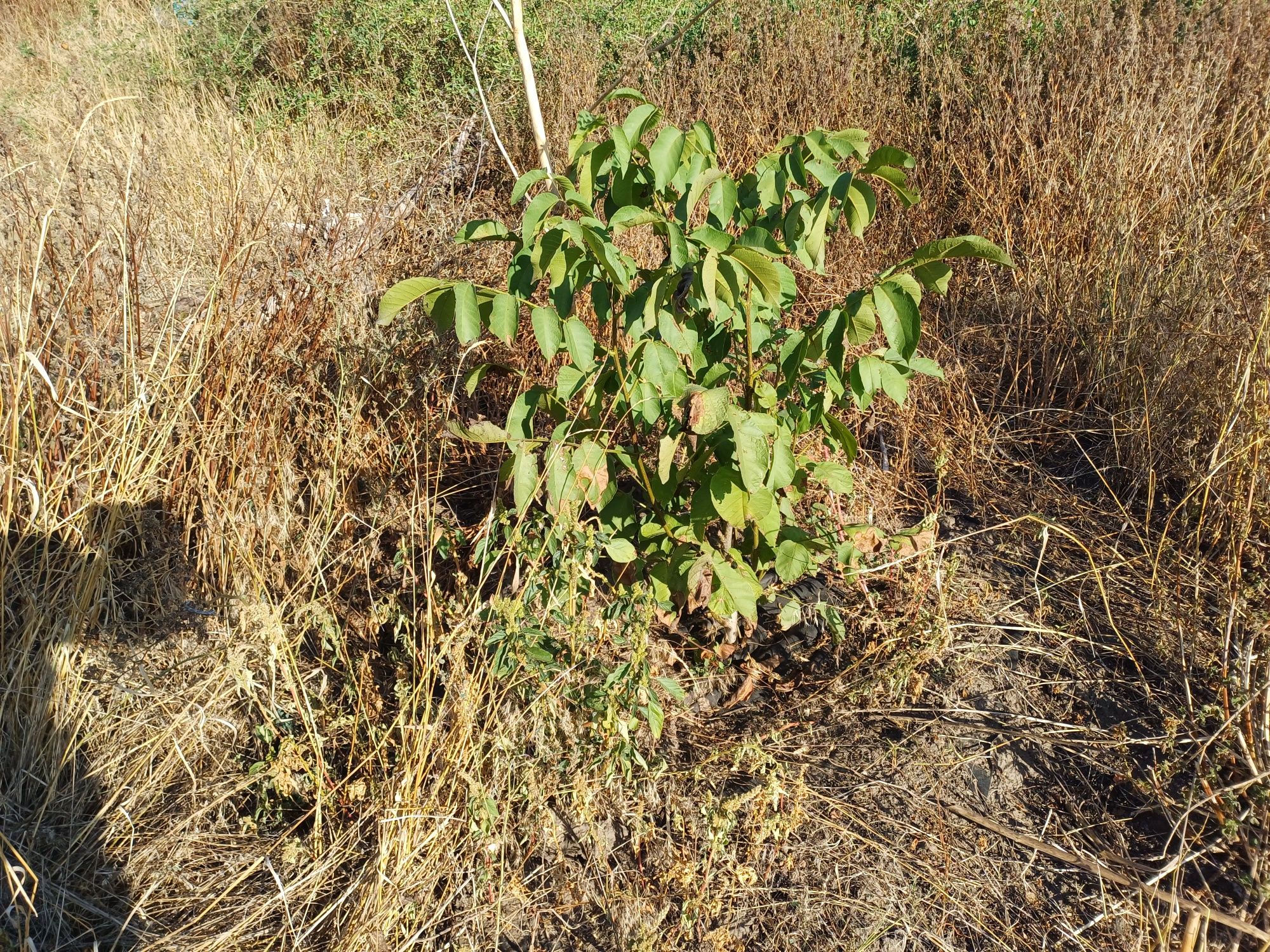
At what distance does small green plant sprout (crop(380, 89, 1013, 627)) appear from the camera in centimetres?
167

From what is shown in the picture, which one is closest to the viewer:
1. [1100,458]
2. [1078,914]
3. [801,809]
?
[1078,914]

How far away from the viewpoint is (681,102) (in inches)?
167

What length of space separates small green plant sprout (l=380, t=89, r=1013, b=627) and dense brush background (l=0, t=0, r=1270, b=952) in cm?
31

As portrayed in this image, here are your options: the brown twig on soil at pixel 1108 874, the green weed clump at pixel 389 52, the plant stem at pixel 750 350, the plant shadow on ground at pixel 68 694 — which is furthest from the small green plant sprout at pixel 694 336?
the green weed clump at pixel 389 52

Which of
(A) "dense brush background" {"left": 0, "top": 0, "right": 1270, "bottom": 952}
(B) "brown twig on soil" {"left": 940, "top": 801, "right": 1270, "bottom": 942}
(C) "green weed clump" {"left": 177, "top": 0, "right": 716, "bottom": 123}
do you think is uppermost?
(C) "green weed clump" {"left": 177, "top": 0, "right": 716, "bottom": 123}

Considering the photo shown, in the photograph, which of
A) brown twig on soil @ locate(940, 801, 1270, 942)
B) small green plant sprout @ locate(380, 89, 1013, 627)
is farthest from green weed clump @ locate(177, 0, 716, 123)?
brown twig on soil @ locate(940, 801, 1270, 942)

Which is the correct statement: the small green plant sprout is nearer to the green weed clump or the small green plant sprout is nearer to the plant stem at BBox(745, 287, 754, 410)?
the plant stem at BBox(745, 287, 754, 410)

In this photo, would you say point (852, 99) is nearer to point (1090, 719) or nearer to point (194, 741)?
point (1090, 719)

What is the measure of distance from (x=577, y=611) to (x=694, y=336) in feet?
2.48

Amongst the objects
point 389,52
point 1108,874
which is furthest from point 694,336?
point 389,52

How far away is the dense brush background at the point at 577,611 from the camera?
189 centimetres

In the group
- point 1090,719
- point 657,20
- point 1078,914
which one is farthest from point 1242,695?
point 657,20

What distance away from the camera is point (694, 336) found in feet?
6.29

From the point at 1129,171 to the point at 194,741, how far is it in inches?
141
